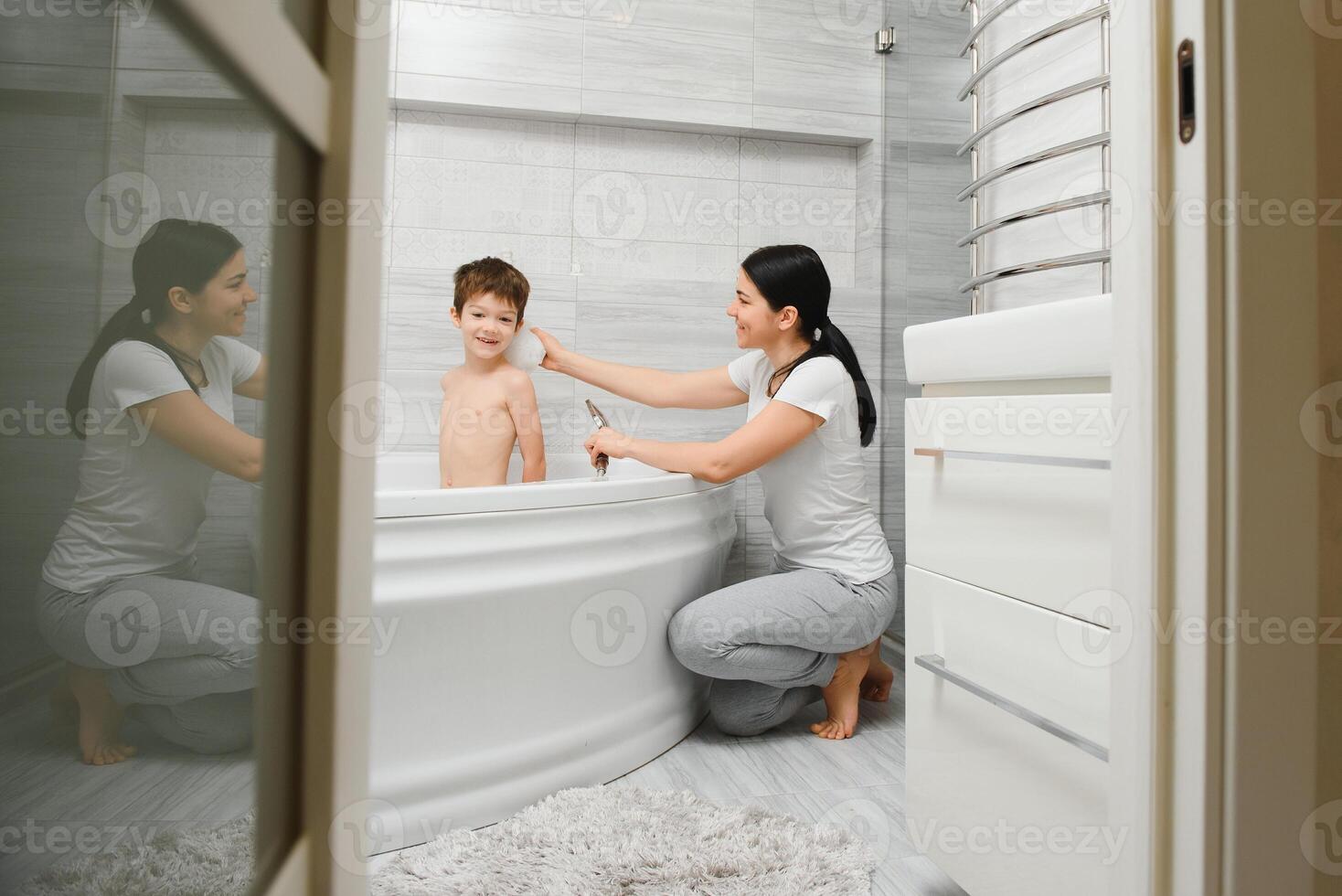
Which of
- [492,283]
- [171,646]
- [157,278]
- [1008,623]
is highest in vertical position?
[492,283]

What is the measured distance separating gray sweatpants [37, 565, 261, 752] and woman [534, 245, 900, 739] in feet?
4.58

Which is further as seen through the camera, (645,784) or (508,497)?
(645,784)

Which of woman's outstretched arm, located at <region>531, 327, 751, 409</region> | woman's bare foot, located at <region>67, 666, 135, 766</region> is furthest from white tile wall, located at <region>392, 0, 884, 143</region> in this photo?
woman's bare foot, located at <region>67, 666, 135, 766</region>

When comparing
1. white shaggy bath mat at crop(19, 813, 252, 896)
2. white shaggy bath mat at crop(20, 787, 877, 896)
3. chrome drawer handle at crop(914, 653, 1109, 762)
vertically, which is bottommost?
white shaggy bath mat at crop(20, 787, 877, 896)

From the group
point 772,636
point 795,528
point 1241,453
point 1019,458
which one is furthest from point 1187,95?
point 795,528

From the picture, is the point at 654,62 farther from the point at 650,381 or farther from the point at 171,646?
the point at 171,646

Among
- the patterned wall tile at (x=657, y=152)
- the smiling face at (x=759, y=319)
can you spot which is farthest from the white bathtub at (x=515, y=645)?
the patterned wall tile at (x=657, y=152)

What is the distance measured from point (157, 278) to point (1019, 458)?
0.88 metres

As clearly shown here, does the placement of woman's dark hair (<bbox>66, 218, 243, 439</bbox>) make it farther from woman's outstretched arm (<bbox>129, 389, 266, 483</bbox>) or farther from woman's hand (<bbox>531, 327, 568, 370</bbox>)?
woman's hand (<bbox>531, 327, 568, 370</bbox>)

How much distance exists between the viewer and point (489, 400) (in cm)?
214

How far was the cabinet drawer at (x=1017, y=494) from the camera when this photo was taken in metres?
0.82

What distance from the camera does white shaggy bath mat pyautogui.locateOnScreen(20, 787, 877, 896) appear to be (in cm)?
114

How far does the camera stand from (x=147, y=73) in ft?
0.81

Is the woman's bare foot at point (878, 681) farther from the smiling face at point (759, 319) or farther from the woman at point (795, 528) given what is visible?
the smiling face at point (759, 319)
